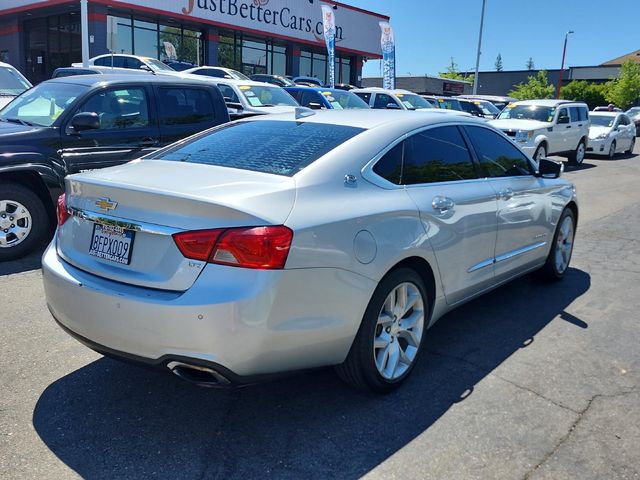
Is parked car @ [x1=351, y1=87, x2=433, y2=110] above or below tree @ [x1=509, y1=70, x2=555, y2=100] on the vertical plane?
below

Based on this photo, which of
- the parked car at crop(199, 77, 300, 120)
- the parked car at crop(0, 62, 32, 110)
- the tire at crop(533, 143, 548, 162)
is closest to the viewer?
the parked car at crop(0, 62, 32, 110)

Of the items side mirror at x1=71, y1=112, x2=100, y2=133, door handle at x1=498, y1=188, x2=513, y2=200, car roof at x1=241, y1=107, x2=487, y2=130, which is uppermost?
car roof at x1=241, y1=107, x2=487, y2=130

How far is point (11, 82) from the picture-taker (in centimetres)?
1083

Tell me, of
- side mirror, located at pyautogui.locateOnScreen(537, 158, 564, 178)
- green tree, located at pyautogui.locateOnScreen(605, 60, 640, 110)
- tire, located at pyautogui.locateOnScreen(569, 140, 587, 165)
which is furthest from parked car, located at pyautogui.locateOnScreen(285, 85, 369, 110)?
green tree, located at pyautogui.locateOnScreen(605, 60, 640, 110)

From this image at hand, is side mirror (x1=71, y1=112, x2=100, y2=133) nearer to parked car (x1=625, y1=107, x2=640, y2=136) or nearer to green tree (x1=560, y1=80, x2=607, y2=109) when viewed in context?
parked car (x1=625, y1=107, x2=640, y2=136)

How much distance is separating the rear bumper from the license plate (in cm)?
13

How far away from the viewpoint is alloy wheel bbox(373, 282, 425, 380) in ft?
11.4

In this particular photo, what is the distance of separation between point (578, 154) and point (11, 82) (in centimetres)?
1549

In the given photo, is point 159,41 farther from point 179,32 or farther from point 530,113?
point 530,113

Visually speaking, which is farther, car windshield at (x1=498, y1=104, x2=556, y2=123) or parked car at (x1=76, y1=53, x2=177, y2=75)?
parked car at (x1=76, y1=53, x2=177, y2=75)

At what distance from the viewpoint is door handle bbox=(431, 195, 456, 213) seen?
3.80m

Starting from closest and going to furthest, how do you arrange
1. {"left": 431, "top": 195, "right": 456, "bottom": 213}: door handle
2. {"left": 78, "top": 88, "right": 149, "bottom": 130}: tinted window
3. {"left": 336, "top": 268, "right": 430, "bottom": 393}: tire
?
{"left": 336, "top": 268, "right": 430, "bottom": 393}: tire, {"left": 431, "top": 195, "right": 456, "bottom": 213}: door handle, {"left": 78, "top": 88, "right": 149, "bottom": 130}: tinted window

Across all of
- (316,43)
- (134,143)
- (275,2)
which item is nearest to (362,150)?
(134,143)

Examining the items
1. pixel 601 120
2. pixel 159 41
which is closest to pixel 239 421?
pixel 601 120
